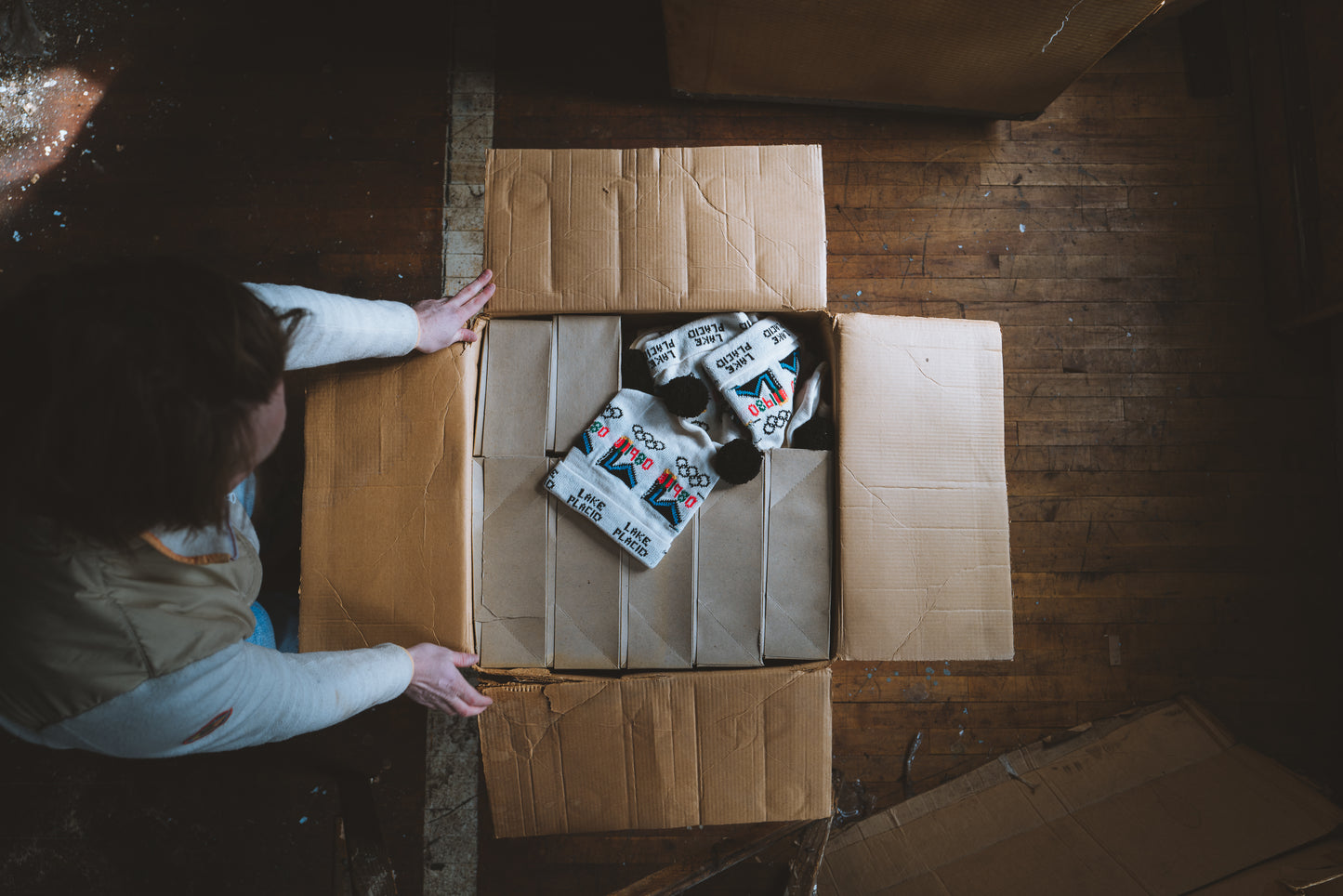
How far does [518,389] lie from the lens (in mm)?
1099

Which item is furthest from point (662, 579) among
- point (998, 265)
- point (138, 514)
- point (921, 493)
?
point (998, 265)

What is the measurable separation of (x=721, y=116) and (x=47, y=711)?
1630 millimetres

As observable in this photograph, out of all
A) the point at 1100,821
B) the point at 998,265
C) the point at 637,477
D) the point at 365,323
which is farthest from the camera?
the point at 998,265

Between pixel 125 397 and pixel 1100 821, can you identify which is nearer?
pixel 125 397

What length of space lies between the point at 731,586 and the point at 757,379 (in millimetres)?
329

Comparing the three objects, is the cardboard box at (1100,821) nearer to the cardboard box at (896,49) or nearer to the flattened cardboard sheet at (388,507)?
the flattened cardboard sheet at (388,507)

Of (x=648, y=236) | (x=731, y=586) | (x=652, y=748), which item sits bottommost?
(x=652, y=748)

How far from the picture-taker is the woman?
58 cm

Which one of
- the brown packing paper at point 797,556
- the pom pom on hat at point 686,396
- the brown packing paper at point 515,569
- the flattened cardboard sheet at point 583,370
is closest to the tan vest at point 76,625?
the brown packing paper at point 515,569

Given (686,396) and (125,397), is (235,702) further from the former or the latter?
(686,396)

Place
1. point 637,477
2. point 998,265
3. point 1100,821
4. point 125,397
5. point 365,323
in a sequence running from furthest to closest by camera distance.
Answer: point 998,265 → point 1100,821 → point 637,477 → point 365,323 → point 125,397

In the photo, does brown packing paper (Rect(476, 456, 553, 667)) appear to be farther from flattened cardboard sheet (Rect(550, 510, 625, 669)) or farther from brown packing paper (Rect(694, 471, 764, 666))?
brown packing paper (Rect(694, 471, 764, 666))

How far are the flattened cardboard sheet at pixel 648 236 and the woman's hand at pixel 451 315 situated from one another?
0.08ft

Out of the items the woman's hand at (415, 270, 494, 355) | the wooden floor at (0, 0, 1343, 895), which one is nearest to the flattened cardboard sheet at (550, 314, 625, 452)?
the woman's hand at (415, 270, 494, 355)
